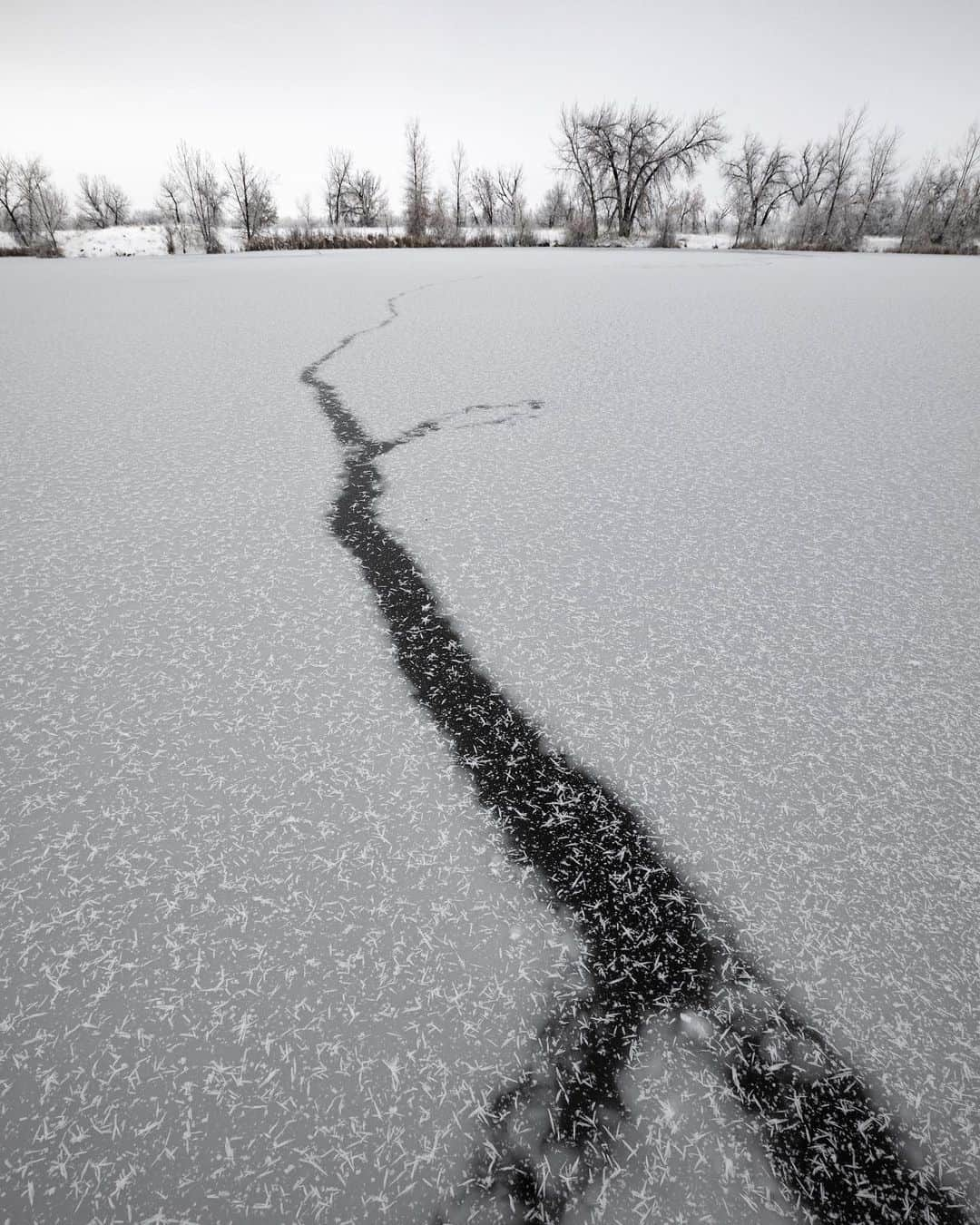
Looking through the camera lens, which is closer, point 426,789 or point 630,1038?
point 630,1038

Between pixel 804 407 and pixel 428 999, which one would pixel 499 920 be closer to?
pixel 428 999

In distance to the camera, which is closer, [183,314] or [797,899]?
[797,899]

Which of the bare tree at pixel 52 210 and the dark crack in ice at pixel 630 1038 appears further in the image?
the bare tree at pixel 52 210

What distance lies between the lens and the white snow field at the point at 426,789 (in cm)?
50

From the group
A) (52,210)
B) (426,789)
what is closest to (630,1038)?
(426,789)

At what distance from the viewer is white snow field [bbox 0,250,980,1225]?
0.50m

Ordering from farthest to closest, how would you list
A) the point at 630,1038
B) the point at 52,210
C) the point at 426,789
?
the point at 52,210 < the point at 426,789 < the point at 630,1038

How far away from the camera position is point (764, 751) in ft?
2.68

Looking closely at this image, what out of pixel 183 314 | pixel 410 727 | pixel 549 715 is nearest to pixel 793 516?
pixel 549 715

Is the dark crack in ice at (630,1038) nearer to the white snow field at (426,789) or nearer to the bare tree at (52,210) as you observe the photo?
the white snow field at (426,789)

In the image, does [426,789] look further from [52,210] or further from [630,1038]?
[52,210]

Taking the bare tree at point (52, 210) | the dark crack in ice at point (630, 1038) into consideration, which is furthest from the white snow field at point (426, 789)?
the bare tree at point (52, 210)

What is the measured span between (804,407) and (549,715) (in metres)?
1.93

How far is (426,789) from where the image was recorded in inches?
30.1
